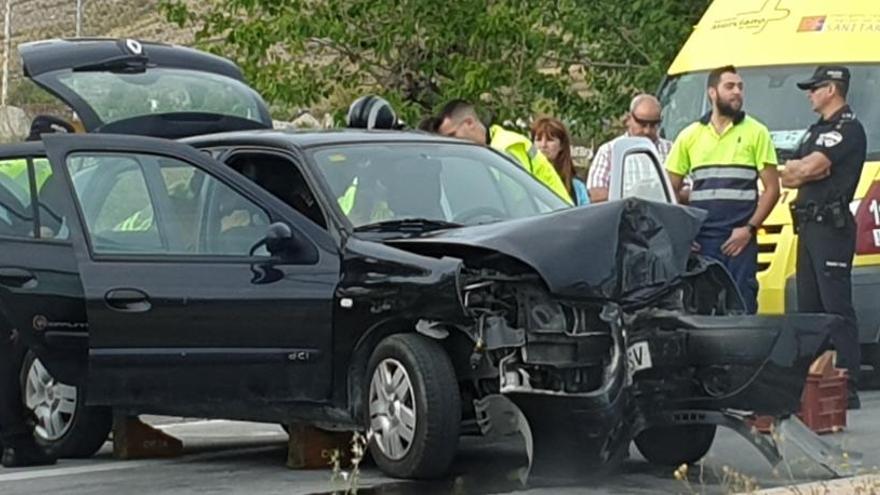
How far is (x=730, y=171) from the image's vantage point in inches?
442

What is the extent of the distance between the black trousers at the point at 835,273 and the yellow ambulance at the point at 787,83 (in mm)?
686

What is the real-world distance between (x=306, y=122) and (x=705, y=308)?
56.4ft

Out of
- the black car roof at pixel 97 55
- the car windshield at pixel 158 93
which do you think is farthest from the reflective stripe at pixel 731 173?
the black car roof at pixel 97 55

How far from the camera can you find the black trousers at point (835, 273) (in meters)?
11.4

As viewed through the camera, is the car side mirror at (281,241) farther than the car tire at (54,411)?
No

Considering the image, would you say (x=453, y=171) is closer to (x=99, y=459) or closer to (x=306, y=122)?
(x=99, y=459)

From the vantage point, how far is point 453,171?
32.1ft

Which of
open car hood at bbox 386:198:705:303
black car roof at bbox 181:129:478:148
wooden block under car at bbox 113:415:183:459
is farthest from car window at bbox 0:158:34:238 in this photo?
open car hood at bbox 386:198:705:303

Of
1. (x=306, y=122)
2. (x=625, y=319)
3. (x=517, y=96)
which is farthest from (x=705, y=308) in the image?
(x=306, y=122)

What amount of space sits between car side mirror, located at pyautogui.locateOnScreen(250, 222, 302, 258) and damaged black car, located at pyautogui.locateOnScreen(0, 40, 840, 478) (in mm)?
17

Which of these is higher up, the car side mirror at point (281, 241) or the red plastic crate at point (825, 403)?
the car side mirror at point (281, 241)

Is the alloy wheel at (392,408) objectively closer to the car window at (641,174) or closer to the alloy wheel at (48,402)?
the alloy wheel at (48,402)

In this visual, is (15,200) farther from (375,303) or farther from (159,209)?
(375,303)

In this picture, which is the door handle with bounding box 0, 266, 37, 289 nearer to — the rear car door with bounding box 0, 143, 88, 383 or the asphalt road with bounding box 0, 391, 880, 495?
the rear car door with bounding box 0, 143, 88, 383
